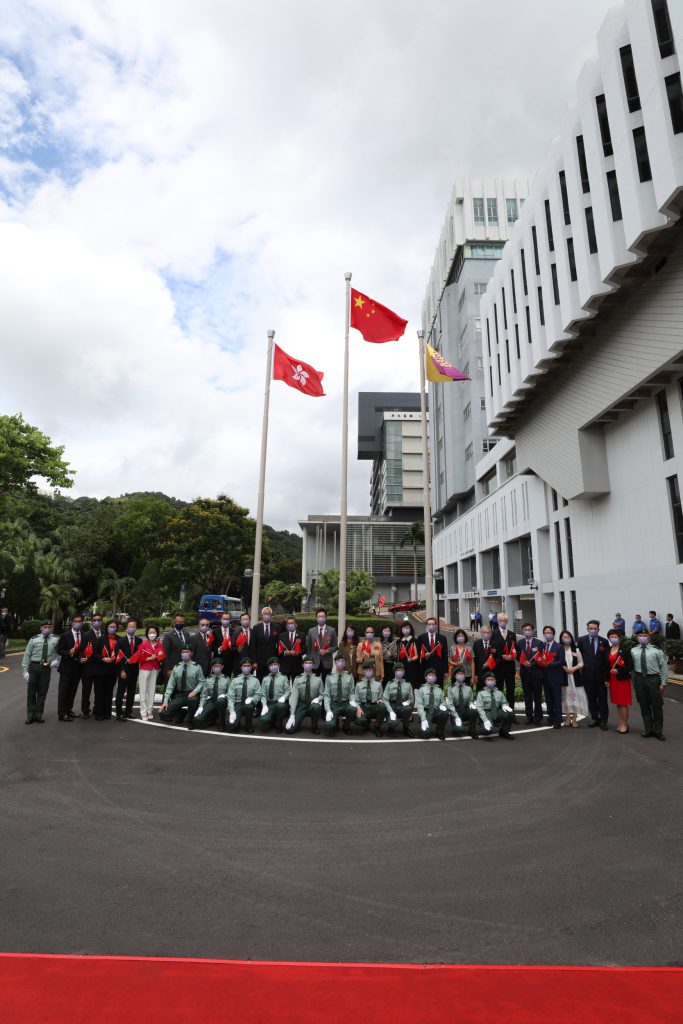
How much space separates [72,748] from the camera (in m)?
9.40

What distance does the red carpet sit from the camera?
10.7ft

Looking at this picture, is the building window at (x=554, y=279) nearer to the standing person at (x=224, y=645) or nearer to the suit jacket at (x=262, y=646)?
the suit jacket at (x=262, y=646)

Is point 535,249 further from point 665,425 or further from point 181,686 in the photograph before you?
point 181,686

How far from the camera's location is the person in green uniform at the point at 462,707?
422 inches

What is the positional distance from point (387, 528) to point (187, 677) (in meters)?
71.3

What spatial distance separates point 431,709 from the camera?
1092cm

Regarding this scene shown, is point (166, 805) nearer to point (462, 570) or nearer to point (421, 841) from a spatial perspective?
point (421, 841)

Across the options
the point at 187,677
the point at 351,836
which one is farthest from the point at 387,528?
the point at 351,836

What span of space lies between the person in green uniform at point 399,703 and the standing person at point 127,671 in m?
5.68

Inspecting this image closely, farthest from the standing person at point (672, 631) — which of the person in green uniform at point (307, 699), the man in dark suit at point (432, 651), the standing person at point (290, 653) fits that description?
the person in green uniform at point (307, 699)

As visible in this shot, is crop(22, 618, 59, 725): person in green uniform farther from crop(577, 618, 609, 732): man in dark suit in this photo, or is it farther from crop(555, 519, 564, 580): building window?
crop(555, 519, 564, 580): building window

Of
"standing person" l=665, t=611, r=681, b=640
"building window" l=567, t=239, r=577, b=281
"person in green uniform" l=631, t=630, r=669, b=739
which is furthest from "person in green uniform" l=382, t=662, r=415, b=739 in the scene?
"building window" l=567, t=239, r=577, b=281

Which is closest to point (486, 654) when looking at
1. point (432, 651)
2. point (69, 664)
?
point (432, 651)

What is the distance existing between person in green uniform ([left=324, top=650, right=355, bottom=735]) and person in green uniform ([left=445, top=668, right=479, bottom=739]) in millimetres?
2034
